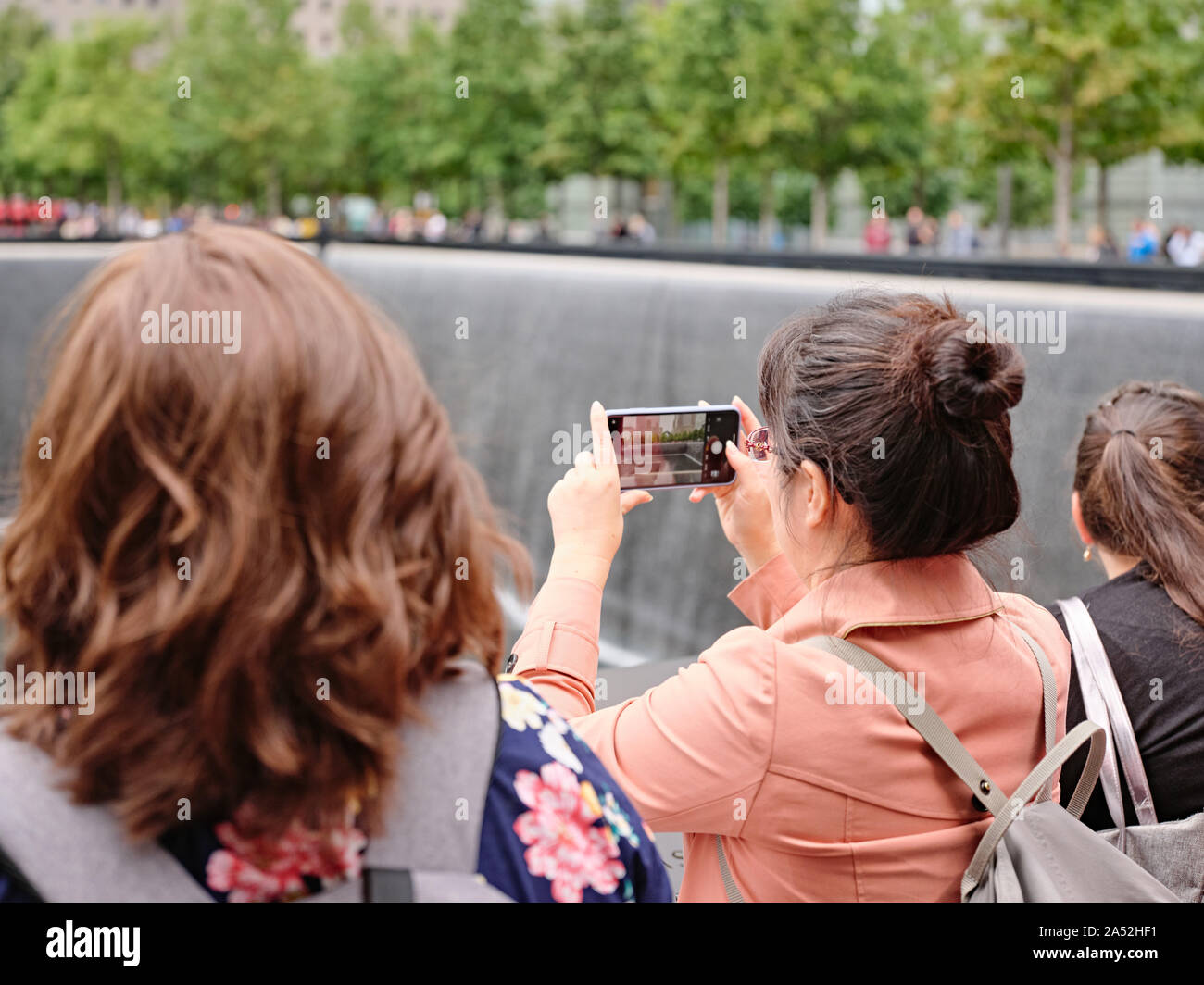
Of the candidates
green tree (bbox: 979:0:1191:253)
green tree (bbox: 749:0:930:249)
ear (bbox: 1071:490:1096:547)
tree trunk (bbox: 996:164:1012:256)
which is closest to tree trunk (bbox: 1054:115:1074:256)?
green tree (bbox: 979:0:1191:253)

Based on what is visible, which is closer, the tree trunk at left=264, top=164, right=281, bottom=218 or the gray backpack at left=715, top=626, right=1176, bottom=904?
the gray backpack at left=715, top=626, right=1176, bottom=904

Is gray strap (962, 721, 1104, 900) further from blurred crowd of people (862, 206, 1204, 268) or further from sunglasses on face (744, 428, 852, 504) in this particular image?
blurred crowd of people (862, 206, 1204, 268)

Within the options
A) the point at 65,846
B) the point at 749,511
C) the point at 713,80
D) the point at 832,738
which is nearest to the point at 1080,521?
the point at 749,511

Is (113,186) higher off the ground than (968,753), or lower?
higher

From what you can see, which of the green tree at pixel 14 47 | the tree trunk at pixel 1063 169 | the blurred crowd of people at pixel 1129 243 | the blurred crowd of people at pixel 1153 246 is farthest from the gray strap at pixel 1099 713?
the green tree at pixel 14 47

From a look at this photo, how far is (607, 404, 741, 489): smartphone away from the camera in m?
1.76

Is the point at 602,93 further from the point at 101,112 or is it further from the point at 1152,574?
the point at 1152,574

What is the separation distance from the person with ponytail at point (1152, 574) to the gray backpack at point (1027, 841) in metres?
0.52

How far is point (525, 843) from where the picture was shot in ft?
3.44

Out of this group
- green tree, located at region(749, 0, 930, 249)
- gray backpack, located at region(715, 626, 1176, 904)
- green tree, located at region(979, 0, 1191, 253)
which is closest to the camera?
gray backpack, located at region(715, 626, 1176, 904)

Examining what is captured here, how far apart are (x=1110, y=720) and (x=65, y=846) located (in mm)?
1453

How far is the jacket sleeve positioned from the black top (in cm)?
70
